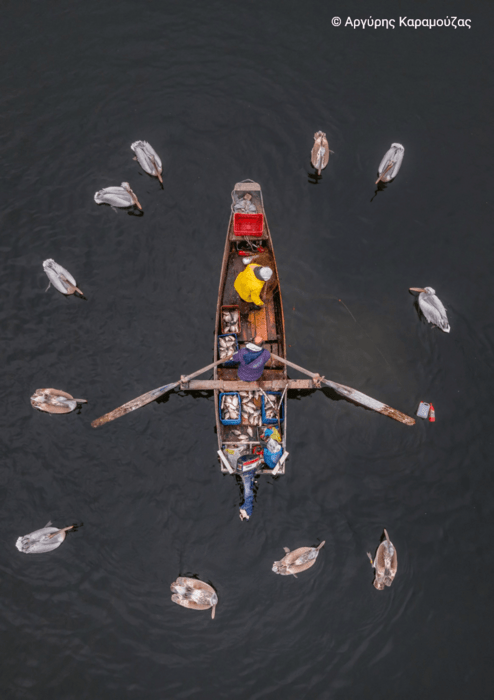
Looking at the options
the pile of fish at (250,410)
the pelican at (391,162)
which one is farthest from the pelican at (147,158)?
the pile of fish at (250,410)

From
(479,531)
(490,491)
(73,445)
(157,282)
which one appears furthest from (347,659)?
(157,282)

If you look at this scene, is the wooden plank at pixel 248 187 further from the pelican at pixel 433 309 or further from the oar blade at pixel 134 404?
the oar blade at pixel 134 404

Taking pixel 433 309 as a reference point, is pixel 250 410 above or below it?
below

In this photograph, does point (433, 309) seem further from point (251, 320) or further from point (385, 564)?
point (385, 564)

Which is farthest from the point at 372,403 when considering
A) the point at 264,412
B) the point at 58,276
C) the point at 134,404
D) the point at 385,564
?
the point at 58,276

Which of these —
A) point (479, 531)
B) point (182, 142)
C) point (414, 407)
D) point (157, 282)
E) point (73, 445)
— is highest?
point (182, 142)

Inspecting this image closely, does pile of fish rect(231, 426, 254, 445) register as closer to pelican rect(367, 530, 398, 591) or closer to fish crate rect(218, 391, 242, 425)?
→ fish crate rect(218, 391, 242, 425)

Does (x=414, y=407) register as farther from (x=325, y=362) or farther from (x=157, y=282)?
(x=157, y=282)
